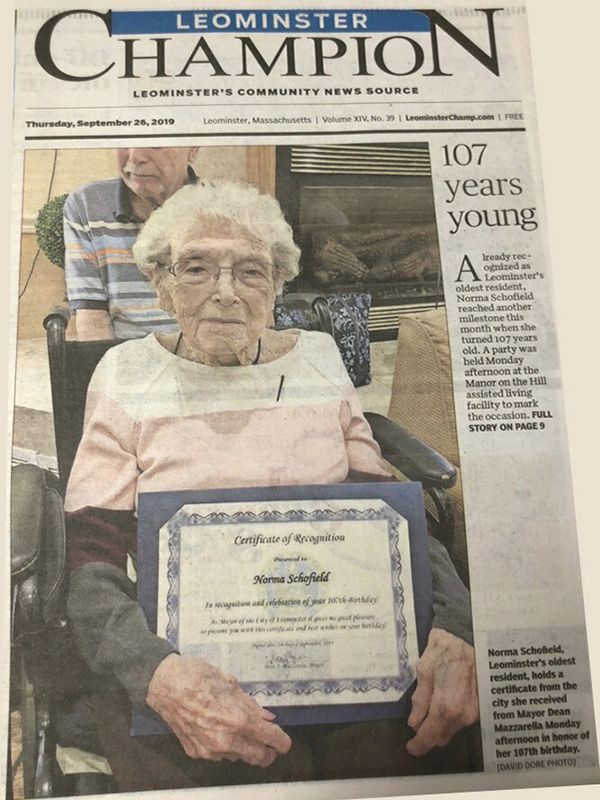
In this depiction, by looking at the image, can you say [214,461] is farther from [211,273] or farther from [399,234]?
[399,234]

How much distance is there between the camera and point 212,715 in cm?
149

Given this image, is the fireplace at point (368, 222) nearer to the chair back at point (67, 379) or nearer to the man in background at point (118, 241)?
the man in background at point (118, 241)

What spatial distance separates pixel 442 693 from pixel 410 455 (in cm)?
47

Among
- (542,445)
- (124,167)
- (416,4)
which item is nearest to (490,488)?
(542,445)

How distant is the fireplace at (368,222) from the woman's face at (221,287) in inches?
3.8

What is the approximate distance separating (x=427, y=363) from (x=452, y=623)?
0.54m

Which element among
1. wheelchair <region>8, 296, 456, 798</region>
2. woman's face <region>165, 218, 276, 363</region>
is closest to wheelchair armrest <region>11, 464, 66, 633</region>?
wheelchair <region>8, 296, 456, 798</region>

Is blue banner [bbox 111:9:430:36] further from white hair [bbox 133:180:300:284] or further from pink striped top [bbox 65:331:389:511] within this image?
pink striped top [bbox 65:331:389:511]

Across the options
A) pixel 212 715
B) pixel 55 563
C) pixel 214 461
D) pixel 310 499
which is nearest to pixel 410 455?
pixel 310 499

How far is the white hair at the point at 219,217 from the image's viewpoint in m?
1.71

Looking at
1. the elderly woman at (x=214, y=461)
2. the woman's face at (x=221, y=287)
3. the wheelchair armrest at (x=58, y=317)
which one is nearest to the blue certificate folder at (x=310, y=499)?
the elderly woman at (x=214, y=461)

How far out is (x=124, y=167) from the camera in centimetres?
176

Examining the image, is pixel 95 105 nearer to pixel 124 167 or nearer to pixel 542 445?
pixel 124 167

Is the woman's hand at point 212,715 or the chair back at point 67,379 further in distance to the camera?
the chair back at point 67,379
